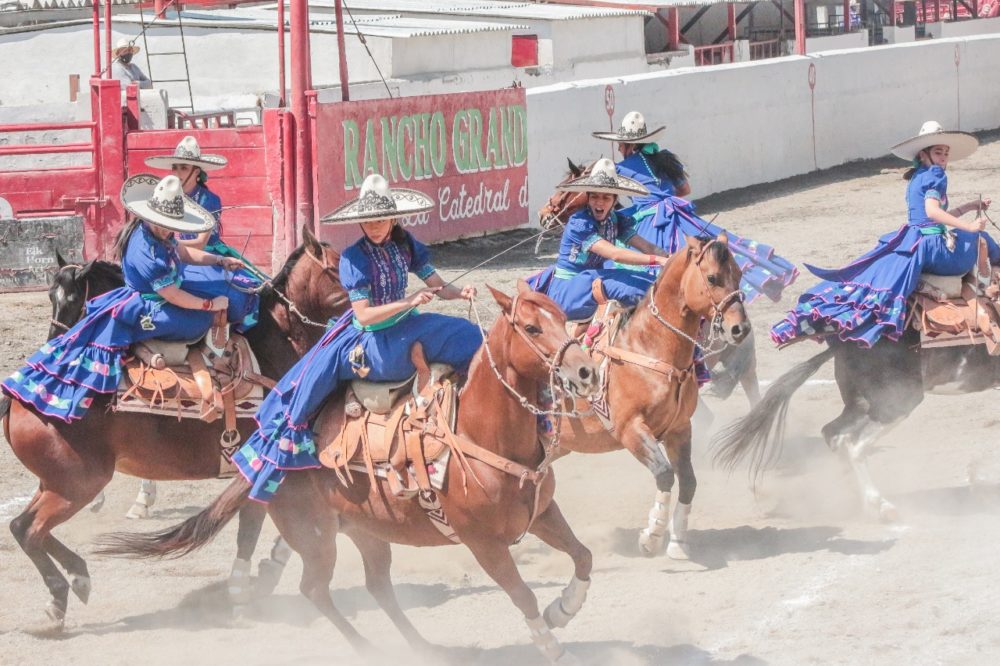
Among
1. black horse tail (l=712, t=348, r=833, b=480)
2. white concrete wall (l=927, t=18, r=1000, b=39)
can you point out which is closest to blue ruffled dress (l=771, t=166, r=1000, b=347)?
black horse tail (l=712, t=348, r=833, b=480)

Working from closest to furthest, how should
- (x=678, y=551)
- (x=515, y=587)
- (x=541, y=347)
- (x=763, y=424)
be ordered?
(x=541, y=347)
(x=515, y=587)
(x=678, y=551)
(x=763, y=424)

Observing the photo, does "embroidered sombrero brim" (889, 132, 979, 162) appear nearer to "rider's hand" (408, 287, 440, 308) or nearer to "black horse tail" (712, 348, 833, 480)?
"black horse tail" (712, 348, 833, 480)

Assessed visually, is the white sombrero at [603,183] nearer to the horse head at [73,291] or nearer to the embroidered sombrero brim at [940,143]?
the embroidered sombrero brim at [940,143]

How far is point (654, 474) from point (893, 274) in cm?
231

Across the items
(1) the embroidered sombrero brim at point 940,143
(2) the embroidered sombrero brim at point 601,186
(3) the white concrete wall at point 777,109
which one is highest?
(3) the white concrete wall at point 777,109

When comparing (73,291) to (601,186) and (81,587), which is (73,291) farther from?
(601,186)

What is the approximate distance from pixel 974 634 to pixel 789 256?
437 inches

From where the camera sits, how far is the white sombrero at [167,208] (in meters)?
7.93

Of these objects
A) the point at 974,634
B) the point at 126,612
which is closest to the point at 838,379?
Result: the point at 974,634

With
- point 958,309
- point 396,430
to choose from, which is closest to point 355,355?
point 396,430

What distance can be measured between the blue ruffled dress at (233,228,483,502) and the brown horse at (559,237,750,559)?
1708 millimetres

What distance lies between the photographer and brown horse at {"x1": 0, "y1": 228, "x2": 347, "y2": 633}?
8.01 m

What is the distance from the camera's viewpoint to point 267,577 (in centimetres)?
835

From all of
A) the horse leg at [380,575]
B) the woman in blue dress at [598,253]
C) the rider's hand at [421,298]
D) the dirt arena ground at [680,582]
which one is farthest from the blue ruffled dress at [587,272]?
the rider's hand at [421,298]
